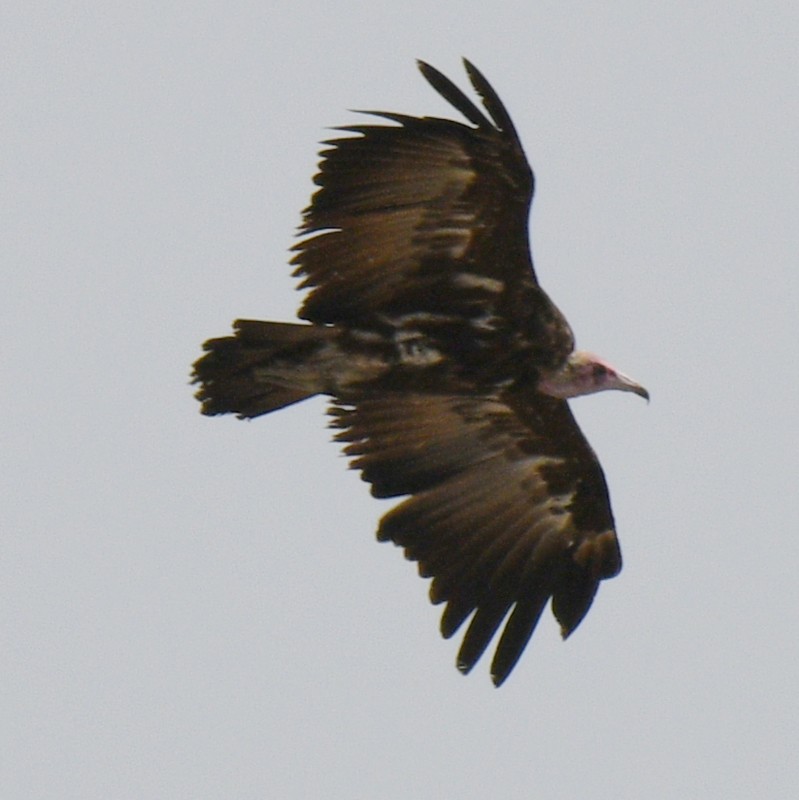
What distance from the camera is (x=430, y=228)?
13.3m

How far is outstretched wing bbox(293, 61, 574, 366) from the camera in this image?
12.9 meters

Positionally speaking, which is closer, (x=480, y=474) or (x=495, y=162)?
(x=495, y=162)

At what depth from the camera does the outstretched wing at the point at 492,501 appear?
1394 cm

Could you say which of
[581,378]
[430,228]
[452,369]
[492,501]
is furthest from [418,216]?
[492,501]

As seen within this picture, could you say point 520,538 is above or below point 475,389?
below

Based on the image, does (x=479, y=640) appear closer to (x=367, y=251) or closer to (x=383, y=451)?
(x=383, y=451)

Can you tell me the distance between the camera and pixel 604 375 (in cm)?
1425

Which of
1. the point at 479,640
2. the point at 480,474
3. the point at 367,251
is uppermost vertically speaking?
the point at 367,251

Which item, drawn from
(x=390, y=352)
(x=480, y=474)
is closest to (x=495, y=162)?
(x=390, y=352)

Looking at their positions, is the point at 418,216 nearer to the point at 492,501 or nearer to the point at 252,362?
the point at 252,362

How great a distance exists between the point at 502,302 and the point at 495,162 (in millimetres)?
971

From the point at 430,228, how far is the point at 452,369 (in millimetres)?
1000

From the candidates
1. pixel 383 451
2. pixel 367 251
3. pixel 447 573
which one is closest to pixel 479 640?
pixel 447 573

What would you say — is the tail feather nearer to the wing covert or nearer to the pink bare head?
the wing covert
